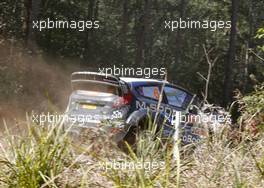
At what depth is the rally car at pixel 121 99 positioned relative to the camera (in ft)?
16.9

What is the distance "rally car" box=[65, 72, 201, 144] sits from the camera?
516cm

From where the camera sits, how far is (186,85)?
6559 millimetres

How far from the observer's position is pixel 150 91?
19.1 ft

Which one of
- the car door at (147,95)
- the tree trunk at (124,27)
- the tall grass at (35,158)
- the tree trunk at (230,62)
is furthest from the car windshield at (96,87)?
the tall grass at (35,158)

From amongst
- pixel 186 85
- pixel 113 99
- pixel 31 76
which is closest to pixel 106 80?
pixel 113 99

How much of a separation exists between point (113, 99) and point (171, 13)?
1.44 m

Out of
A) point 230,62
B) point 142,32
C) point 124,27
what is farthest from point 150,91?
point 124,27

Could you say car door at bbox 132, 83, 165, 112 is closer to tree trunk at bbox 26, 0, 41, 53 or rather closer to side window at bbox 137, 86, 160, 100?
side window at bbox 137, 86, 160, 100

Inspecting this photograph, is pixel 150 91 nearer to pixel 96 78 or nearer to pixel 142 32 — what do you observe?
pixel 96 78

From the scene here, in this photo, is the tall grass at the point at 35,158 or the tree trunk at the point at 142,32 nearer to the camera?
the tall grass at the point at 35,158

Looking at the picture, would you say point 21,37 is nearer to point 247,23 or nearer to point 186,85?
point 186,85

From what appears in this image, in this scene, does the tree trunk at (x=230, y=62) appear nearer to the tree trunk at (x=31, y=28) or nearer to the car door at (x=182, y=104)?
the car door at (x=182, y=104)

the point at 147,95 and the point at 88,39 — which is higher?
the point at 88,39

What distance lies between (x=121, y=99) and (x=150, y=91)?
32cm
